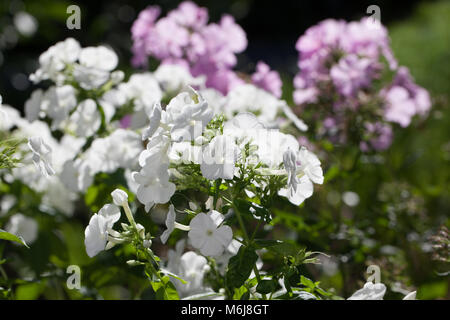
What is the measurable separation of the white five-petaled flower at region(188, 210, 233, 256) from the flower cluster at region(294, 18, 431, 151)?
627 millimetres

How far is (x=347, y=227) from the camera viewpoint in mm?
1234

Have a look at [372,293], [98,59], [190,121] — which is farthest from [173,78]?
[372,293]

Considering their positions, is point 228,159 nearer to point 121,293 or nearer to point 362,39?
point 362,39

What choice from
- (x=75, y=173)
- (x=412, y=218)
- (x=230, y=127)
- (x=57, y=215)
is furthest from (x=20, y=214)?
(x=412, y=218)

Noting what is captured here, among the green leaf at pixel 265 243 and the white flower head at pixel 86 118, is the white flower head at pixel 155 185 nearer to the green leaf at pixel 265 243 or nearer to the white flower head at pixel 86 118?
the green leaf at pixel 265 243

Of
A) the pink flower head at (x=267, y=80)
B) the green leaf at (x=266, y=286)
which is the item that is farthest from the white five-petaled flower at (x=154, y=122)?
the pink flower head at (x=267, y=80)

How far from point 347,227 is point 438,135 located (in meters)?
1.60

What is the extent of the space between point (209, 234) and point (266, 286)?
0.37 feet

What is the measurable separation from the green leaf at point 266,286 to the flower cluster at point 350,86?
0.58 meters

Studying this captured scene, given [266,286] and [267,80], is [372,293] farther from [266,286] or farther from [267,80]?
[267,80]

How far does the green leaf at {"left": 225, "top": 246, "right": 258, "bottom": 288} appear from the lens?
0.71m

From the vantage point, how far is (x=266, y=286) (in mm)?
717

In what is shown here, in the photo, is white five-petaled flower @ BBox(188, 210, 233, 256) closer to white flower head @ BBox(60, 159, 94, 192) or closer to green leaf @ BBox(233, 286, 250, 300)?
green leaf @ BBox(233, 286, 250, 300)

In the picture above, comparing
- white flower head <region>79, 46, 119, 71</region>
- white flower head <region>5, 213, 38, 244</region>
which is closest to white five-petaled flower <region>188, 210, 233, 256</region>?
white flower head <region>79, 46, 119, 71</region>
